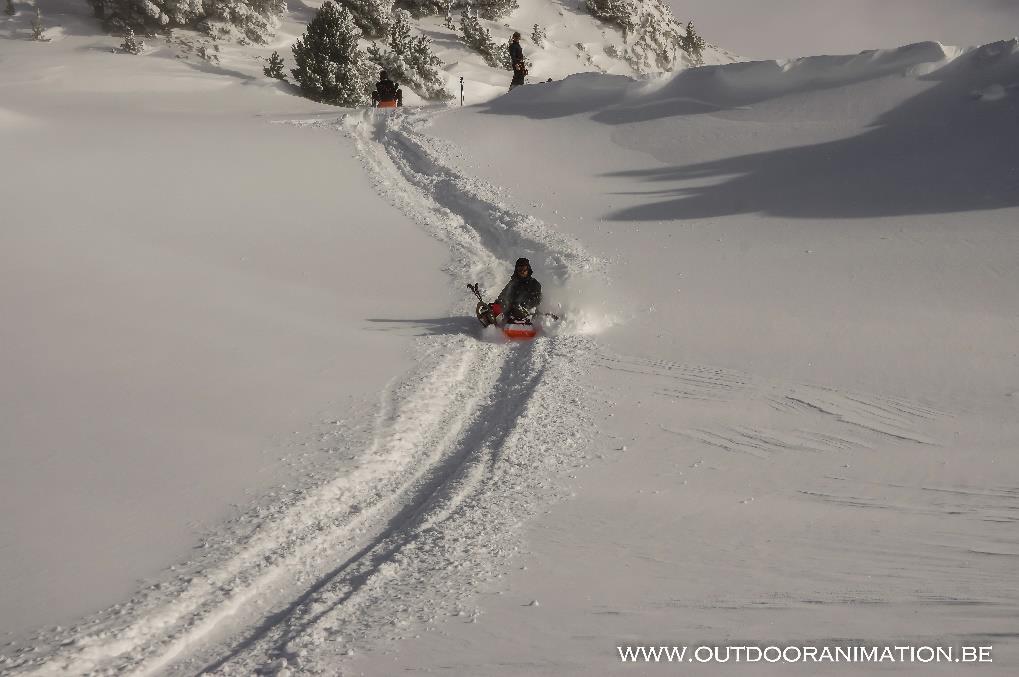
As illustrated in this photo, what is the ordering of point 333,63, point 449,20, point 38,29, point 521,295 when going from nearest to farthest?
point 521,295
point 333,63
point 38,29
point 449,20

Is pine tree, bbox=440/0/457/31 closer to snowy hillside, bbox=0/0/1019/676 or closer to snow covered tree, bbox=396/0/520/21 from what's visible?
snow covered tree, bbox=396/0/520/21

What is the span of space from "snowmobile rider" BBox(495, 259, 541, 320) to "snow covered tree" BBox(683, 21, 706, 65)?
125 feet

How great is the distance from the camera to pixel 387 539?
5.41m

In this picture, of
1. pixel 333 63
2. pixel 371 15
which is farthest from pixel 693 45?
pixel 333 63

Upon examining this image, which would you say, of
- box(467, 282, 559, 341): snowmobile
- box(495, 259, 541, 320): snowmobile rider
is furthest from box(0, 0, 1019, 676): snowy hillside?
box(495, 259, 541, 320): snowmobile rider

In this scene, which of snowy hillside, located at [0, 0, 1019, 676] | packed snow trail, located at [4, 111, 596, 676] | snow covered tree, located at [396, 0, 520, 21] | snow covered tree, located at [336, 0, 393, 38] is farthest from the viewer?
snow covered tree, located at [396, 0, 520, 21]

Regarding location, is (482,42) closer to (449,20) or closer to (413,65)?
(449,20)

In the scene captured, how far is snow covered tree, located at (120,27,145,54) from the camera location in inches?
1056

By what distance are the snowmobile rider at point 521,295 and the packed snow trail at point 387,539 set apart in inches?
15.0

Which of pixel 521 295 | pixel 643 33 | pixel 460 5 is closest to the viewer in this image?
pixel 521 295

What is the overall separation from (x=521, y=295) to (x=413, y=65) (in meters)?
20.7

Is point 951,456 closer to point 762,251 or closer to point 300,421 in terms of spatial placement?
point 300,421

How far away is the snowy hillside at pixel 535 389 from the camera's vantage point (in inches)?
173

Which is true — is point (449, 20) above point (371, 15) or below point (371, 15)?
above
